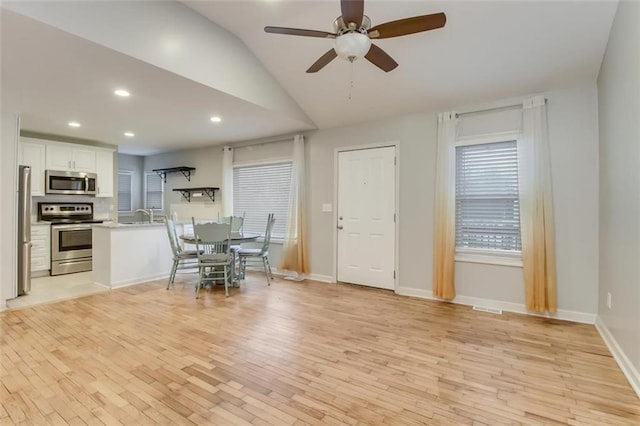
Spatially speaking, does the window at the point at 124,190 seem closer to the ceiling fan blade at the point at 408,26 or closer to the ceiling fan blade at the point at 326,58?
the ceiling fan blade at the point at 326,58

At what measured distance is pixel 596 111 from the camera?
3.10m

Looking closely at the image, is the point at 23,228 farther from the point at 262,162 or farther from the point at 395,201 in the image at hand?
the point at 395,201

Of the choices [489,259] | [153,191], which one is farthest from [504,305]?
[153,191]

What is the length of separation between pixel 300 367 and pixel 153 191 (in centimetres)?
663

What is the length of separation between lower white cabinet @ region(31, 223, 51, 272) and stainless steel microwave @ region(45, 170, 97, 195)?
25.5 inches

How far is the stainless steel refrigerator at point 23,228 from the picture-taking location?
151 inches

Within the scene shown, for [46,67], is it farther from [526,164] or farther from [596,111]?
A: [596,111]

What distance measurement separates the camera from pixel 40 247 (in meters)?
4.98

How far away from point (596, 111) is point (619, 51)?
936 mm

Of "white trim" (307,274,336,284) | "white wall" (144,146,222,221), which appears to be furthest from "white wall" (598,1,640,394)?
"white wall" (144,146,222,221)

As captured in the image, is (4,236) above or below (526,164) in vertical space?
below

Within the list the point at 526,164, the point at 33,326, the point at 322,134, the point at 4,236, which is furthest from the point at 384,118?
the point at 4,236

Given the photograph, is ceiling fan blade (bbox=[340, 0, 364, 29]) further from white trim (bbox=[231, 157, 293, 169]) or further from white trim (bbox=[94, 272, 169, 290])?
white trim (bbox=[94, 272, 169, 290])

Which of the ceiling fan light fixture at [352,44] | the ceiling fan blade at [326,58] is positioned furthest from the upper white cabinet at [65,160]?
the ceiling fan light fixture at [352,44]
